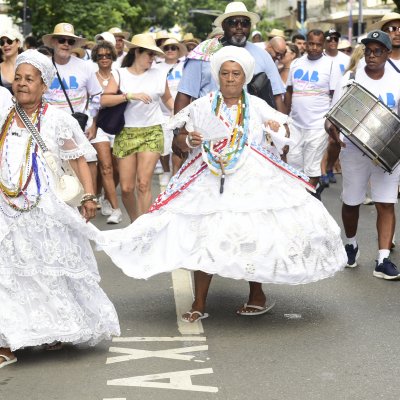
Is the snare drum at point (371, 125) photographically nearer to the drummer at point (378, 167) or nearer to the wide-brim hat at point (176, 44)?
the drummer at point (378, 167)

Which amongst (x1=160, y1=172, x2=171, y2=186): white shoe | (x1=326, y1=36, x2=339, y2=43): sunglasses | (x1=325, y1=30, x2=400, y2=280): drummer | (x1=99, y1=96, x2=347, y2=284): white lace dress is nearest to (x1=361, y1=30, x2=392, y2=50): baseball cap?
(x1=325, y1=30, x2=400, y2=280): drummer

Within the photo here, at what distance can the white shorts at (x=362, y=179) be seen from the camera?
9516mm

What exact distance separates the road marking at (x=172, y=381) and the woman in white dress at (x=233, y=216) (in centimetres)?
99

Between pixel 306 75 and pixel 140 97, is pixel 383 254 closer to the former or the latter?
pixel 140 97

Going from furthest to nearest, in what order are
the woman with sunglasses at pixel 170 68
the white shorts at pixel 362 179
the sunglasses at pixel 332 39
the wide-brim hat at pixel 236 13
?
1. the woman with sunglasses at pixel 170 68
2. the sunglasses at pixel 332 39
3. the white shorts at pixel 362 179
4. the wide-brim hat at pixel 236 13

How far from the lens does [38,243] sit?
22.0 ft

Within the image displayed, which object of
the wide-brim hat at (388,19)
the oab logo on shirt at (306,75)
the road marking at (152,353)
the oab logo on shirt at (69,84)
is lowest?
A: the oab logo on shirt at (306,75)

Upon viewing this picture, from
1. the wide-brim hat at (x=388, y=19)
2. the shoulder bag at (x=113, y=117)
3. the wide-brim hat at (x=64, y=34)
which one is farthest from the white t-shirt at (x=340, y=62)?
the shoulder bag at (x=113, y=117)

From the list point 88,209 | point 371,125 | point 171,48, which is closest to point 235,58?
point 88,209

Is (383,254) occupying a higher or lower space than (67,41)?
lower

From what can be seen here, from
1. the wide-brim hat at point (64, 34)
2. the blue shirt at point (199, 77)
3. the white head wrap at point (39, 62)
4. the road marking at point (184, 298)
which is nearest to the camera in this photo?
the white head wrap at point (39, 62)

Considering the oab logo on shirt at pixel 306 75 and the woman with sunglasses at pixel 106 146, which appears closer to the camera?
the woman with sunglasses at pixel 106 146

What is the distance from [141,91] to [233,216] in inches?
166

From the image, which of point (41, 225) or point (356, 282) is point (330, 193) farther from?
point (41, 225)
